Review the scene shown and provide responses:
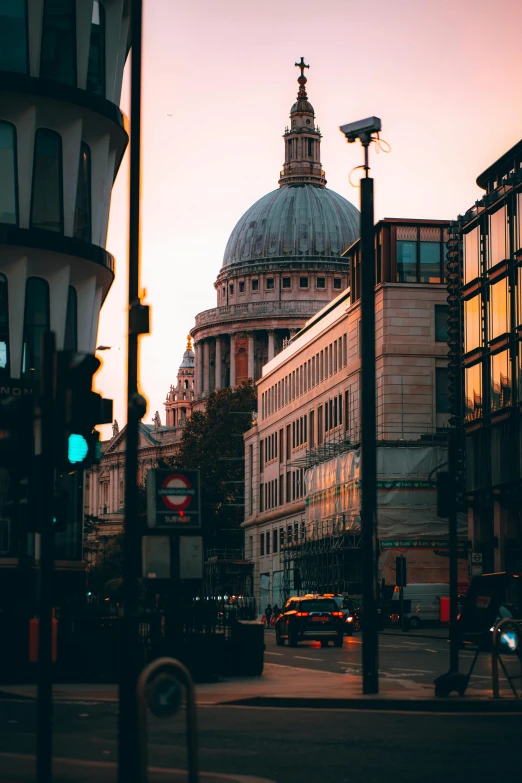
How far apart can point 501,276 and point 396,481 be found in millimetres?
20373

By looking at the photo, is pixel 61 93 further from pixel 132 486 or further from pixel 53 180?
pixel 132 486

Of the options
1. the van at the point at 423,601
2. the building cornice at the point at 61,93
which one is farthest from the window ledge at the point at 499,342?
the building cornice at the point at 61,93

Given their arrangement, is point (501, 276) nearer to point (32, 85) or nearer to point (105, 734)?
point (32, 85)

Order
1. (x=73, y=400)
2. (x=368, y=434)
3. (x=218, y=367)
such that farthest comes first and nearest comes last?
(x=218, y=367) → (x=368, y=434) → (x=73, y=400)

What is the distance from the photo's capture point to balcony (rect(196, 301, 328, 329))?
579 ft

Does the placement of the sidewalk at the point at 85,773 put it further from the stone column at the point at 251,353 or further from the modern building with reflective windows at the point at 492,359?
the stone column at the point at 251,353

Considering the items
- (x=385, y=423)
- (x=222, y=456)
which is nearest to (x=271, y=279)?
Answer: (x=222, y=456)

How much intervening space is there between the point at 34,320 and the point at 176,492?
16.7m

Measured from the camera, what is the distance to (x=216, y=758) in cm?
1398

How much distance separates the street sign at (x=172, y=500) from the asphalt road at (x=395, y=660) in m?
6.89

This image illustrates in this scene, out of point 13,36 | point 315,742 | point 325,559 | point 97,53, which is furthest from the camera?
point 325,559

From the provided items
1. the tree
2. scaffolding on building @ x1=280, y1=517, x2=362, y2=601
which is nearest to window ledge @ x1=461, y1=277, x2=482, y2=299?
scaffolding on building @ x1=280, y1=517, x2=362, y2=601

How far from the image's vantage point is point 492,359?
63.4m

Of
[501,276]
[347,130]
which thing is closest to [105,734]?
[347,130]
